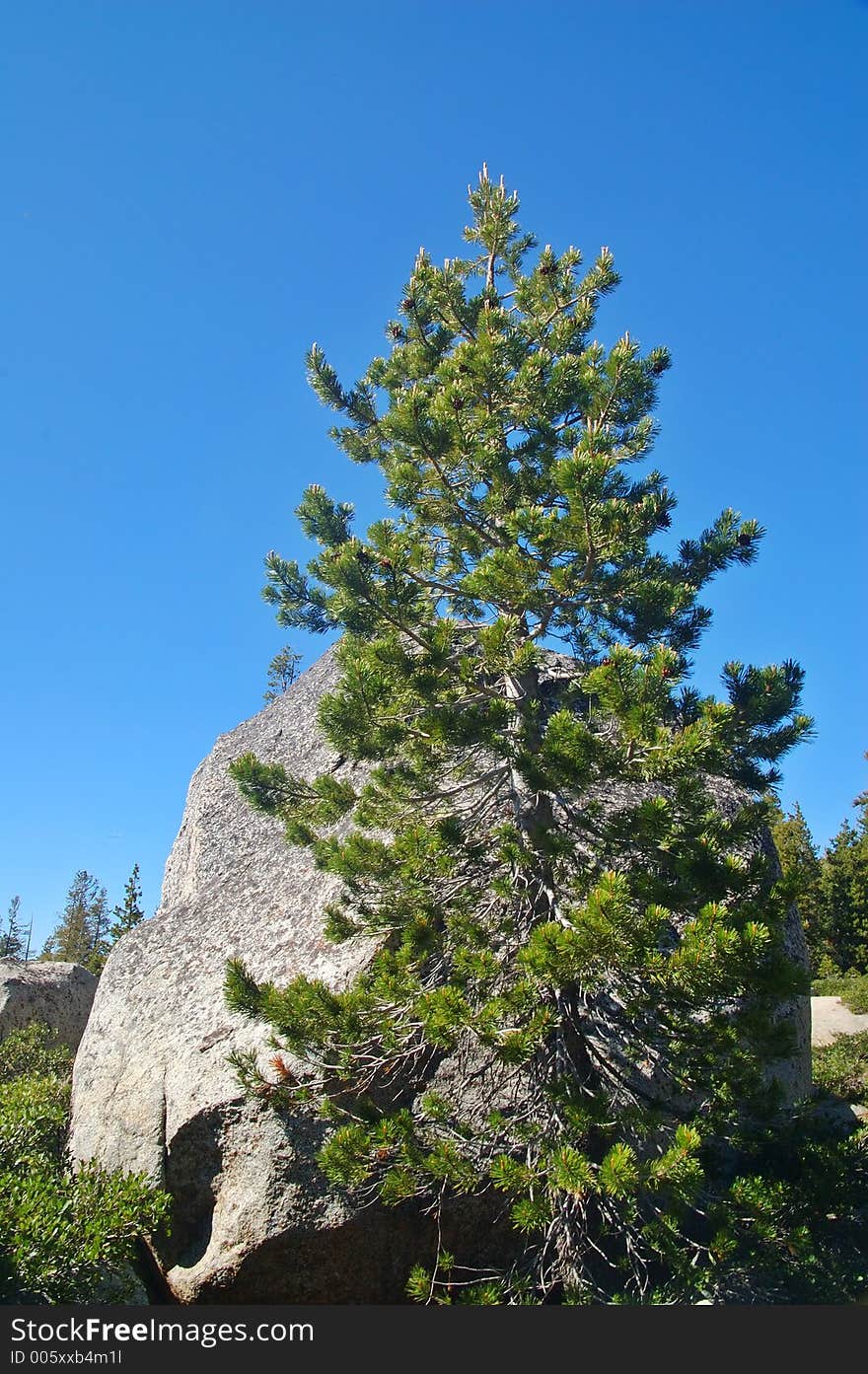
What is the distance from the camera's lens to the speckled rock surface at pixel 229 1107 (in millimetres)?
7320

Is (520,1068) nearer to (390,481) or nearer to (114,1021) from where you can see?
(114,1021)

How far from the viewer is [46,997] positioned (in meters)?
17.3

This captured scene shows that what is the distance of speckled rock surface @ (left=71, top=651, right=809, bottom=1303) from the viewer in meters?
7.32

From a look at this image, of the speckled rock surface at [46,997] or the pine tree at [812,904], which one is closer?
the speckled rock surface at [46,997]

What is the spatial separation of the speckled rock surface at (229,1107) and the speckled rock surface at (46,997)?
7.60 meters

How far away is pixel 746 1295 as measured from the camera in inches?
255

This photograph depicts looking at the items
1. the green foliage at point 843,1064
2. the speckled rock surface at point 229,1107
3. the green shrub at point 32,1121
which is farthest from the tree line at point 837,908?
the green shrub at point 32,1121

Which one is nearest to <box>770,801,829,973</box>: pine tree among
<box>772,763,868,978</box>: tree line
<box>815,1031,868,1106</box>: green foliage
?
<box>772,763,868,978</box>: tree line

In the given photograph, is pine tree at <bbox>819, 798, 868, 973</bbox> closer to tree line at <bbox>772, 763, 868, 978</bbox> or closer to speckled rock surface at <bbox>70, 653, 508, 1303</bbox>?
tree line at <bbox>772, 763, 868, 978</bbox>

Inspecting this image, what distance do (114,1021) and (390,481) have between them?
297 inches

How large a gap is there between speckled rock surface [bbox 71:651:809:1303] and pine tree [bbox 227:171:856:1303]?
1.78ft

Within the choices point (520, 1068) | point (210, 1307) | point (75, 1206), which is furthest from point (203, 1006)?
point (520, 1068)

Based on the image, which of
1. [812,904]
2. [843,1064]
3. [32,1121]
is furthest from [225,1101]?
[812,904]

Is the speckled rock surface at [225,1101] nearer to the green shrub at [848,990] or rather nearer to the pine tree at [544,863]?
the pine tree at [544,863]
